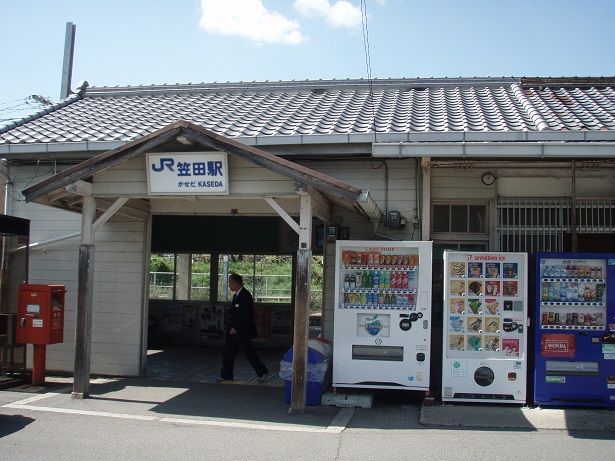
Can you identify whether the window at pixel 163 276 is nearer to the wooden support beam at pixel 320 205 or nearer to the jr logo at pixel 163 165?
the wooden support beam at pixel 320 205

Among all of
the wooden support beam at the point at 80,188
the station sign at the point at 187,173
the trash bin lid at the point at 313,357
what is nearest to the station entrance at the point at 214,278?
the trash bin lid at the point at 313,357

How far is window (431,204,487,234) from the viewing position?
370 inches

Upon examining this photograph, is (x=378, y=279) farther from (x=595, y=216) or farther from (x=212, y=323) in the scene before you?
(x=212, y=323)

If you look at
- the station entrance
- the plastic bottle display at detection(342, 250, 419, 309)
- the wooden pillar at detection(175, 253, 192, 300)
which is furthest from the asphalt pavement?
the wooden pillar at detection(175, 253, 192, 300)

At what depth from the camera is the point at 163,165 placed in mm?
8023

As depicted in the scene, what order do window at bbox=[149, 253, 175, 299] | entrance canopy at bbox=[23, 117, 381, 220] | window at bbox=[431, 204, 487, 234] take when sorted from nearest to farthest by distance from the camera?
entrance canopy at bbox=[23, 117, 381, 220], window at bbox=[431, 204, 487, 234], window at bbox=[149, 253, 175, 299]

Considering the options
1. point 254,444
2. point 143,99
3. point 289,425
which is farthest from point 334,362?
point 143,99

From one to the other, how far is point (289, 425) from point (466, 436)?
6.51ft

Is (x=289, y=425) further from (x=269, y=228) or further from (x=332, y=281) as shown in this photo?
(x=269, y=228)

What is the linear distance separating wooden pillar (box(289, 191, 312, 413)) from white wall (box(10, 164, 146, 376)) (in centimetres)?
357

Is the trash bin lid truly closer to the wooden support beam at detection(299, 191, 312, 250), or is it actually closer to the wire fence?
the wooden support beam at detection(299, 191, 312, 250)

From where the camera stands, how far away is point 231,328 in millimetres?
9688

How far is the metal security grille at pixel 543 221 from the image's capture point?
9.04 meters

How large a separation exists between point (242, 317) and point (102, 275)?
2.55 m
